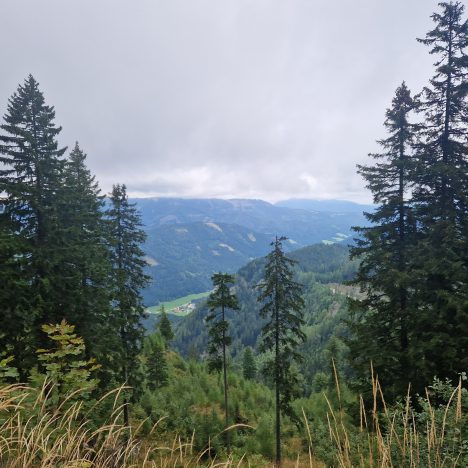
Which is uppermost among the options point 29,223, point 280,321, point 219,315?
point 29,223

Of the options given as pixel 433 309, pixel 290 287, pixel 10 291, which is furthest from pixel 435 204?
pixel 10 291

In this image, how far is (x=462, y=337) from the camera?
1045 centimetres

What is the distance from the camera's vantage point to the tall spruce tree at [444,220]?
425 inches

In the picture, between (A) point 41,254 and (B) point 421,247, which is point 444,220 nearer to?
(B) point 421,247

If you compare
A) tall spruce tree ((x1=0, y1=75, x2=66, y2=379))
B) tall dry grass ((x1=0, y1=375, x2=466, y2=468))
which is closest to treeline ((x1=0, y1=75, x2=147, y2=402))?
tall spruce tree ((x1=0, y1=75, x2=66, y2=379))

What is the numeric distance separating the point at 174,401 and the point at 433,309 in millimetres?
25237

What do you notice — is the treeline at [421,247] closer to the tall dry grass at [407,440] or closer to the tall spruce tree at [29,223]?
the tall dry grass at [407,440]

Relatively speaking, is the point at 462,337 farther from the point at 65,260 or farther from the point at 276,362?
the point at 65,260

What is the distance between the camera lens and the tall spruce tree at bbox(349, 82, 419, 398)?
41.3 feet

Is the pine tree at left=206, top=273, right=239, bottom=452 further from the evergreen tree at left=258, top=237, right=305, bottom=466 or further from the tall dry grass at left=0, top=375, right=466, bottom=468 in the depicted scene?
the tall dry grass at left=0, top=375, right=466, bottom=468

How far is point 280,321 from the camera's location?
20.3 m

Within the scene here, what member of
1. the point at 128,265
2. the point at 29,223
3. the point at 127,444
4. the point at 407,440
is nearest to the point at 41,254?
the point at 29,223

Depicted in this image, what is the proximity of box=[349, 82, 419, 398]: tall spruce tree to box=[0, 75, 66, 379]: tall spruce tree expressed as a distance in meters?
13.5

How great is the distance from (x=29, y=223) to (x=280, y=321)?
1480 centimetres
